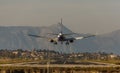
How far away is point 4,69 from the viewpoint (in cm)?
12875

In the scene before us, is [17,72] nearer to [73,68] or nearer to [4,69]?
[4,69]

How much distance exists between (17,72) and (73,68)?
16545mm

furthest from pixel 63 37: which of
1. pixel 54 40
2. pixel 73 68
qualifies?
pixel 73 68

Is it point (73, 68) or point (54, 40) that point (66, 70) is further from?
point (54, 40)

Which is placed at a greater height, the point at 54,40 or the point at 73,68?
the point at 54,40

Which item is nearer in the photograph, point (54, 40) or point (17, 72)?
point (17, 72)

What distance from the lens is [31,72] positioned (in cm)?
12888

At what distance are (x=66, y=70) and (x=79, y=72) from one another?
3903 millimetres

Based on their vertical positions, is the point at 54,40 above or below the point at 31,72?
above

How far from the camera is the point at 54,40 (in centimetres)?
14388

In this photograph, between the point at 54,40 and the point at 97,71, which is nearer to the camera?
the point at 97,71

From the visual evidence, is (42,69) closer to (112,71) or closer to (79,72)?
(79,72)

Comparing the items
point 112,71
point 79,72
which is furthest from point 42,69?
Result: point 112,71

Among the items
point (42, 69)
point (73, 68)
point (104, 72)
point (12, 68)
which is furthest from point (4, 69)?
point (104, 72)
